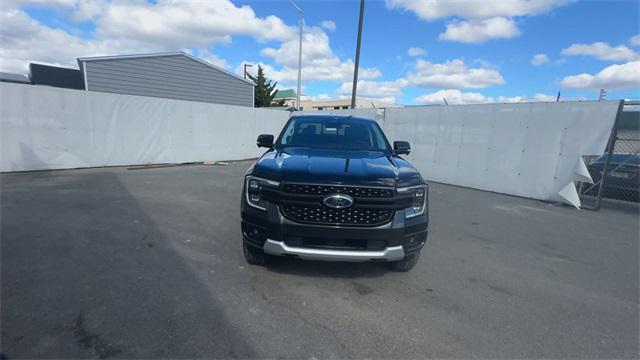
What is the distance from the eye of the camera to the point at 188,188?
298 inches

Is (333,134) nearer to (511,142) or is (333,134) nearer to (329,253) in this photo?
(329,253)

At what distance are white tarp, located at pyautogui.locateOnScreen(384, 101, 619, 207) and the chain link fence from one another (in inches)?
8.0

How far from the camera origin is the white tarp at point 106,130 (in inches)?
328

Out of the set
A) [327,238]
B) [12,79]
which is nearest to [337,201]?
[327,238]

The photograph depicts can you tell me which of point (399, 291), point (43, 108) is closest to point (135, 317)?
point (399, 291)

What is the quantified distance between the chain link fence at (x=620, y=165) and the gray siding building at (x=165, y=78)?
16.8 meters

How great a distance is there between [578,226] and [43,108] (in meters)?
13.3

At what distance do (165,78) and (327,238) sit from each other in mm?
15980

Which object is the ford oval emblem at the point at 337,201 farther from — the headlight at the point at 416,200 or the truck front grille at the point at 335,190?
the headlight at the point at 416,200

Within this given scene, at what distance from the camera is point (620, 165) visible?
6.92 meters

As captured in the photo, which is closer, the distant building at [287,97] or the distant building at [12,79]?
the distant building at [12,79]

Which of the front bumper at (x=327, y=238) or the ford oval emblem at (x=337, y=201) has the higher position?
the ford oval emblem at (x=337, y=201)

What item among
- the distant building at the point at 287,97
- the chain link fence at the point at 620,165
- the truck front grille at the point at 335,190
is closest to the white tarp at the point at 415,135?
the chain link fence at the point at 620,165

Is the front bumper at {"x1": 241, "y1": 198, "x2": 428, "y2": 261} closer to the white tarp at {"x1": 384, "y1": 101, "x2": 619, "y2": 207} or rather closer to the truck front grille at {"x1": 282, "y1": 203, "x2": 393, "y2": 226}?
the truck front grille at {"x1": 282, "y1": 203, "x2": 393, "y2": 226}
